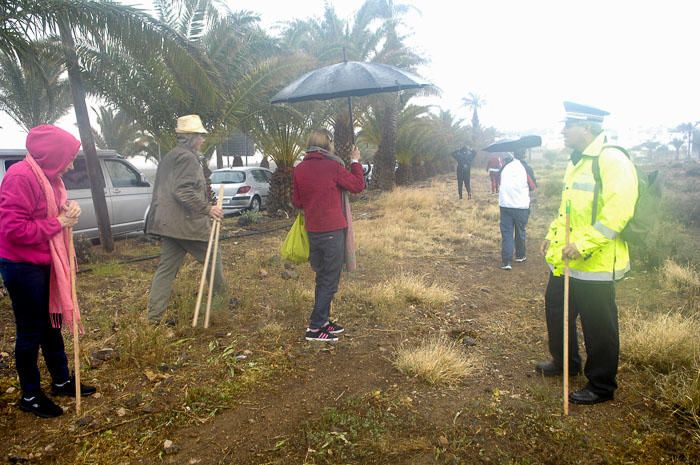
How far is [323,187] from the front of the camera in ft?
13.5

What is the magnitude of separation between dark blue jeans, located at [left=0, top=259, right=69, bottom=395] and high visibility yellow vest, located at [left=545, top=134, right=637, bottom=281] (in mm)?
3238

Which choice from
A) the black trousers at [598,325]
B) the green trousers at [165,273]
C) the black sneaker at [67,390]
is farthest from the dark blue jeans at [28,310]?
the black trousers at [598,325]

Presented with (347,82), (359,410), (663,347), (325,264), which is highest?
(347,82)

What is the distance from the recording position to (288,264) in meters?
7.20

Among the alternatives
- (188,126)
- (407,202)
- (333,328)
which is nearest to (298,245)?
(333,328)

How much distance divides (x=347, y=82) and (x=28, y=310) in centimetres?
A: 341

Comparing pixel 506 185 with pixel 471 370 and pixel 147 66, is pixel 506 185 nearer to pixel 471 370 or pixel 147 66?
pixel 471 370

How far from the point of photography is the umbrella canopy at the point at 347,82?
195 inches

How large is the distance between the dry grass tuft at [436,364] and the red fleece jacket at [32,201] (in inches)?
97.9

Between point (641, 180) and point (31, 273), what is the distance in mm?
3719

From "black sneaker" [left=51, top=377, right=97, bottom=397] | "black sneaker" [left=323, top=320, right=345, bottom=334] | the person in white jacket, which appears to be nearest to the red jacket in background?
"black sneaker" [left=323, top=320, right=345, bottom=334]

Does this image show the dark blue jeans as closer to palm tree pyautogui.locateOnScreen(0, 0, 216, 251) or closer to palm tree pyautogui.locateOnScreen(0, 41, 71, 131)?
palm tree pyautogui.locateOnScreen(0, 0, 216, 251)

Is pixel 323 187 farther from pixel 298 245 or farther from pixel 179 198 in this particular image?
pixel 179 198

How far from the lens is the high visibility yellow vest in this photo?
2867 mm
